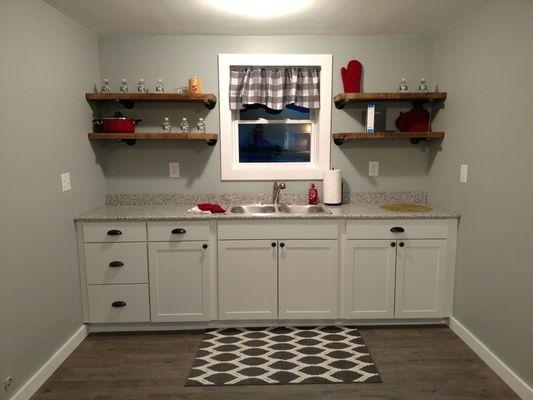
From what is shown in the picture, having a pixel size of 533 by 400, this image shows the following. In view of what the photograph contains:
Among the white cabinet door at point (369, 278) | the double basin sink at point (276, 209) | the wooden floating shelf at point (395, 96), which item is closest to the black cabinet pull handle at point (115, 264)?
the double basin sink at point (276, 209)

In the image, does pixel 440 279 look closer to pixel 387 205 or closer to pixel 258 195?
pixel 387 205

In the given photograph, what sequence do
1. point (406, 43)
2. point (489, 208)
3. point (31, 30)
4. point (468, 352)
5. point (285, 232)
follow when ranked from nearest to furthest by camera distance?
point (31, 30), point (489, 208), point (468, 352), point (285, 232), point (406, 43)

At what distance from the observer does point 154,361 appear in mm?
2402

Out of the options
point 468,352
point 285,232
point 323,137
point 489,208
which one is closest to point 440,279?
point 468,352

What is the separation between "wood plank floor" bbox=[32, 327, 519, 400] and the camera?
2068mm

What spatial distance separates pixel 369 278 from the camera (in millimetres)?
2740

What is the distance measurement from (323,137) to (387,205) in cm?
76

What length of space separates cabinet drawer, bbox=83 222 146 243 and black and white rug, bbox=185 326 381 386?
875 millimetres

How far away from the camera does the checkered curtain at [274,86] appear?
118 inches

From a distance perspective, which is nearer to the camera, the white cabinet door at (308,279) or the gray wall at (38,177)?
the gray wall at (38,177)

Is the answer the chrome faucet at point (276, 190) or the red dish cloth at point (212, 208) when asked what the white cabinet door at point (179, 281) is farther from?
the chrome faucet at point (276, 190)

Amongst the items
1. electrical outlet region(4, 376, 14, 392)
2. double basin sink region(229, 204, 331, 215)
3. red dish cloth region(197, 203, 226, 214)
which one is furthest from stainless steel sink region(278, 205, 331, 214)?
electrical outlet region(4, 376, 14, 392)

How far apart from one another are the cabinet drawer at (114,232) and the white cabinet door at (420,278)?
6.04ft

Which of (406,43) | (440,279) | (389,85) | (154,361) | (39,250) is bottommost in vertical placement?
(154,361)
